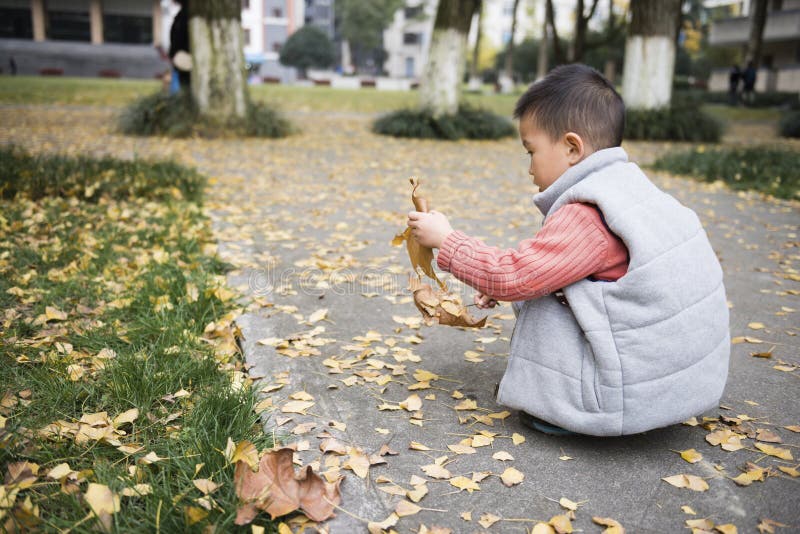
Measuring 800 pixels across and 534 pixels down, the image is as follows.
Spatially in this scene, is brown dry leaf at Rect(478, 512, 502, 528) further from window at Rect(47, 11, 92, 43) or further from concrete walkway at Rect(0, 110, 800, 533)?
window at Rect(47, 11, 92, 43)

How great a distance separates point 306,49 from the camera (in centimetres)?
6091

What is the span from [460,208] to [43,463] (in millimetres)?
5009

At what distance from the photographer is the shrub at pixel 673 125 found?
13375 millimetres

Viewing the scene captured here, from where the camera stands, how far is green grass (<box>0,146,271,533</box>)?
1.85 m

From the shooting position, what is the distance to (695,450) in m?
2.24

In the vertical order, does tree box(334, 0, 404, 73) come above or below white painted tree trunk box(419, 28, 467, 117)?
above

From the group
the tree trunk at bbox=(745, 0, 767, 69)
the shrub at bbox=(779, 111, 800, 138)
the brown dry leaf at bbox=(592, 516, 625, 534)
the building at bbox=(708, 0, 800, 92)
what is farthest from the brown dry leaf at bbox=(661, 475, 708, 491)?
the building at bbox=(708, 0, 800, 92)

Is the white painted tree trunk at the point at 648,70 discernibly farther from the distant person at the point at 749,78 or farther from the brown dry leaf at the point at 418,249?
the distant person at the point at 749,78

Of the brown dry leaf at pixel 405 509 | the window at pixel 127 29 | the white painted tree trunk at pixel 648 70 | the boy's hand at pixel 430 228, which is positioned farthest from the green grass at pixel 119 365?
the window at pixel 127 29

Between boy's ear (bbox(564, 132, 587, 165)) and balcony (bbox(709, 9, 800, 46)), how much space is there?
36830 mm

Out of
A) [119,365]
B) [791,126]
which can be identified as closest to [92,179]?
[119,365]

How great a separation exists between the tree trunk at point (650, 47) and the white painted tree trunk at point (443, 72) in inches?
133

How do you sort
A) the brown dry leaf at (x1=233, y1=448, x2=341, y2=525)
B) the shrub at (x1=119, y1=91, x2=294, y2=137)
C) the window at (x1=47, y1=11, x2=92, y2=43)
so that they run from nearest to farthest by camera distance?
1. the brown dry leaf at (x1=233, y1=448, x2=341, y2=525)
2. the shrub at (x1=119, y1=91, x2=294, y2=137)
3. the window at (x1=47, y1=11, x2=92, y2=43)

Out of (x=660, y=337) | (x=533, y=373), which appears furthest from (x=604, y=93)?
(x=533, y=373)
